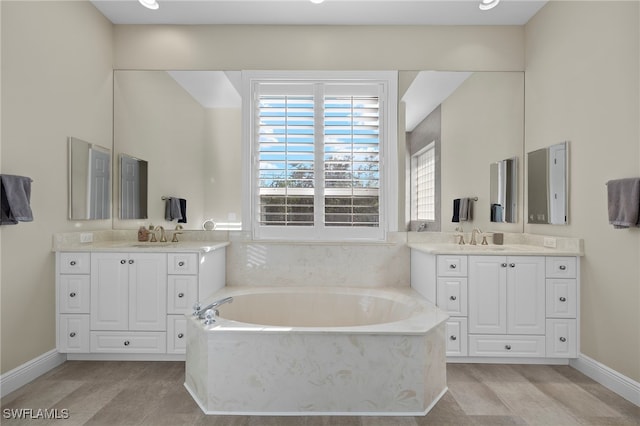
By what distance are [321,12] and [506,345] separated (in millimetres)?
3042

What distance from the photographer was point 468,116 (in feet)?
11.1

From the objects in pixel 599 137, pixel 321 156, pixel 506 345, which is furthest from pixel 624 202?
pixel 321 156

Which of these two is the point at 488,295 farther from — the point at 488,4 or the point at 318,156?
the point at 488,4

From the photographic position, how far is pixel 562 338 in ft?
8.95

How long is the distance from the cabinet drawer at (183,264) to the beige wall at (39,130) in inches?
33.9

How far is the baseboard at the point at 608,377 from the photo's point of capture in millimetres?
2250

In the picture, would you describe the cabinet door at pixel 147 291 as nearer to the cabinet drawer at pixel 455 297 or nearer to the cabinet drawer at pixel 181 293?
the cabinet drawer at pixel 181 293

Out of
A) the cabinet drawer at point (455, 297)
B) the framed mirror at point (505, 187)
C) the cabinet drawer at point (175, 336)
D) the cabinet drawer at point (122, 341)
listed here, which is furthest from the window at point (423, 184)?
the cabinet drawer at point (122, 341)

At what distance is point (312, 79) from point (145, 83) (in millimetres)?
1530

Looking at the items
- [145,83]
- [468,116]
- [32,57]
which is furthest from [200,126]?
[468,116]

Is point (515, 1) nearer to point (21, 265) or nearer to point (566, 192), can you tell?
point (566, 192)

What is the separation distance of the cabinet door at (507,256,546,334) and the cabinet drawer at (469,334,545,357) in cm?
6

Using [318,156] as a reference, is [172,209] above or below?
below

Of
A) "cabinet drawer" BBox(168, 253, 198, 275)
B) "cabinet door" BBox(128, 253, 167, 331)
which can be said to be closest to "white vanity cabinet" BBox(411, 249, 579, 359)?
"cabinet drawer" BBox(168, 253, 198, 275)
